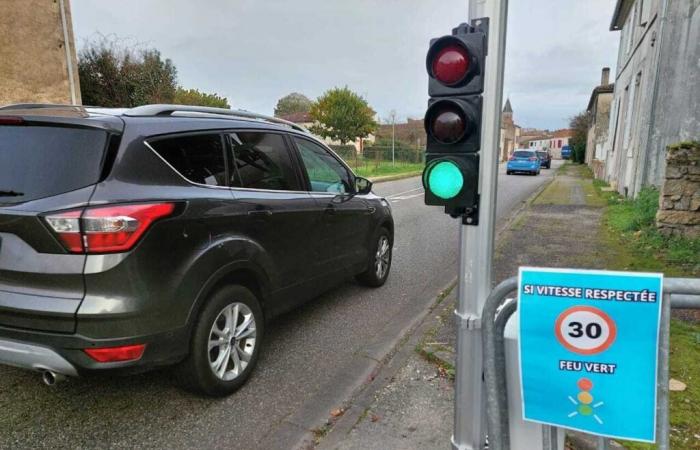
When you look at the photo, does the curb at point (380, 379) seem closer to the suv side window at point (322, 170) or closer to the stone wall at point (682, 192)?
the suv side window at point (322, 170)

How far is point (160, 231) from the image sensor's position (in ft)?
8.25

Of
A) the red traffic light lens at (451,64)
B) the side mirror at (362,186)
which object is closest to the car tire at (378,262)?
the side mirror at (362,186)

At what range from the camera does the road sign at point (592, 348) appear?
1.60m

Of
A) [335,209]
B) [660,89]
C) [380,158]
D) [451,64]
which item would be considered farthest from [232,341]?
[380,158]

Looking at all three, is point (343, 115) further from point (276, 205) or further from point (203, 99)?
point (276, 205)

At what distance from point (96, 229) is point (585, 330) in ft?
7.50

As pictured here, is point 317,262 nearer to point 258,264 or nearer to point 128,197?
point 258,264

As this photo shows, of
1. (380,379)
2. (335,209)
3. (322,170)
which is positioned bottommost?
(380,379)

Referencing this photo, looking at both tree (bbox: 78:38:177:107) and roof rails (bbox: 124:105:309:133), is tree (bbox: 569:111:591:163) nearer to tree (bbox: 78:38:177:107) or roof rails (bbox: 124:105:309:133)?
tree (bbox: 78:38:177:107)

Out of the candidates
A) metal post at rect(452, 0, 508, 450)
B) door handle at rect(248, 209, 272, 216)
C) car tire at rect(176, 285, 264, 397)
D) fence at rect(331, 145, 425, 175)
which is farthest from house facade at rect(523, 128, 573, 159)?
metal post at rect(452, 0, 508, 450)

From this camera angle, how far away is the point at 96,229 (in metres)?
2.34

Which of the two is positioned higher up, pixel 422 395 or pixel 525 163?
pixel 422 395

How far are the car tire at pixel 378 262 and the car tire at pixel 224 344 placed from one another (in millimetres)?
2104

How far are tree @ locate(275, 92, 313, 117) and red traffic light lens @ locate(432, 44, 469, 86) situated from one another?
73.4 metres
